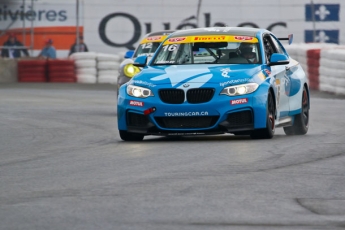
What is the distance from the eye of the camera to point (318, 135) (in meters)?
13.8

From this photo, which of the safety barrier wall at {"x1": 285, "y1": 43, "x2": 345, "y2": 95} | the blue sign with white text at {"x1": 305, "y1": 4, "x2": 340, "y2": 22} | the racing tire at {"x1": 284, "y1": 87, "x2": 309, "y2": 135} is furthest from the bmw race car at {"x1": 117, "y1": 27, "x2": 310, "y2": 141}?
the blue sign with white text at {"x1": 305, "y1": 4, "x2": 340, "y2": 22}

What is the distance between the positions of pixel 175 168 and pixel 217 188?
1441 mm

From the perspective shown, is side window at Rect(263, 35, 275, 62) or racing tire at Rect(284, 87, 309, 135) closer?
side window at Rect(263, 35, 275, 62)

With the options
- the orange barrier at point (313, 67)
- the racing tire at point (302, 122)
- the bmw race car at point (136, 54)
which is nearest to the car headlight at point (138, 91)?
the racing tire at point (302, 122)

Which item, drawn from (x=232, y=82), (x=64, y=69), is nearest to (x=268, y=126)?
(x=232, y=82)

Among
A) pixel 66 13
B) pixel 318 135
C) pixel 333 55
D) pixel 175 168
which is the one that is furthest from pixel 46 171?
pixel 66 13

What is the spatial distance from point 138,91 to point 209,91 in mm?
835

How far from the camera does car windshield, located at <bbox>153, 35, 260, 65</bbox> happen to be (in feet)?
43.4

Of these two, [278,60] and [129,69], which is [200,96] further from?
[129,69]

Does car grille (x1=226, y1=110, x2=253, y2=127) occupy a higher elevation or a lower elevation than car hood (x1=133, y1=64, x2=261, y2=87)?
lower

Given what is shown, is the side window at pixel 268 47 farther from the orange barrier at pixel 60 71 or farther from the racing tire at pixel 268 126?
the orange barrier at pixel 60 71

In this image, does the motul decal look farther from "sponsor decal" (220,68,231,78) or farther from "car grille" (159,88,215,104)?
"sponsor decal" (220,68,231,78)

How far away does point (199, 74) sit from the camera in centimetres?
1241

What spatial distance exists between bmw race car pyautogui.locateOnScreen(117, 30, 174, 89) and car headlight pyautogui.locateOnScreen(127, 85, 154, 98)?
19.7 ft
